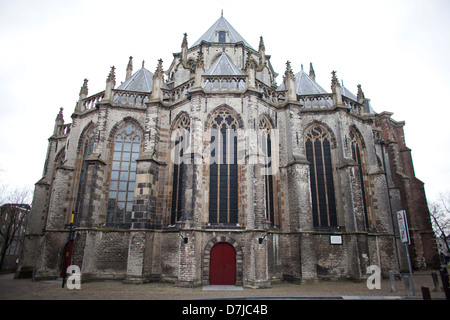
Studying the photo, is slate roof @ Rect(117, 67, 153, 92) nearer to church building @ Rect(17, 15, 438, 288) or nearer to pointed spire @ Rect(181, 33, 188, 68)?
church building @ Rect(17, 15, 438, 288)

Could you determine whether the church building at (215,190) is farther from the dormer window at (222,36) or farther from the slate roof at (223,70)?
the dormer window at (222,36)

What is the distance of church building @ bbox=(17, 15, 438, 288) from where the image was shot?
52.4 ft

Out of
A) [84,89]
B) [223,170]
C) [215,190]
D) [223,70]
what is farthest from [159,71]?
[215,190]

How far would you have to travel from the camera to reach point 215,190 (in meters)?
16.9

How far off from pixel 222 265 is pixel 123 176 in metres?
9.23

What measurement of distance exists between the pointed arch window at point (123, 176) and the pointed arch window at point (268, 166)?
29.6ft

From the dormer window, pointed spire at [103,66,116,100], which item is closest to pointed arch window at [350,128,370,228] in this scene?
the dormer window

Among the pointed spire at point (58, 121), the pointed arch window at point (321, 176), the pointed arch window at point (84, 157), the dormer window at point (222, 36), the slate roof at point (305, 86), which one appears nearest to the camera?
the pointed arch window at point (84, 157)

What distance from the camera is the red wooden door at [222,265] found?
609 inches

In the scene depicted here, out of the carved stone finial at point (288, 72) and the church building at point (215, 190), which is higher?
the carved stone finial at point (288, 72)

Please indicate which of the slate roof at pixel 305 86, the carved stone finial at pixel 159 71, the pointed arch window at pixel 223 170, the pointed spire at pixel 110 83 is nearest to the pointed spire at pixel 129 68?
the pointed spire at pixel 110 83

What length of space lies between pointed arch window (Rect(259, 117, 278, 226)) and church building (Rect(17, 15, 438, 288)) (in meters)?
0.08

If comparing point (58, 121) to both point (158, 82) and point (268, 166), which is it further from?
point (268, 166)
